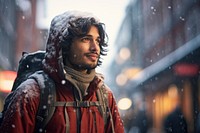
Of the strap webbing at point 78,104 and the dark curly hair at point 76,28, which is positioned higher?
the dark curly hair at point 76,28

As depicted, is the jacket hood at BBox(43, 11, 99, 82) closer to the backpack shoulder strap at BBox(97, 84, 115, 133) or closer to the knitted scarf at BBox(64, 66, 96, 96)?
the knitted scarf at BBox(64, 66, 96, 96)

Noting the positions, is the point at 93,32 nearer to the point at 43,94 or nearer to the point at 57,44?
the point at 57,44

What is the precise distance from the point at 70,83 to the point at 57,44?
35 centimetres

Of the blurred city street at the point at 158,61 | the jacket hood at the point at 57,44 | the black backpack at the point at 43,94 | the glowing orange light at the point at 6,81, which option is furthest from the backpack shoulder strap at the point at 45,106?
the glowing orange light at the point at 6,81

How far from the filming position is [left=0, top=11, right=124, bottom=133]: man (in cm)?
287

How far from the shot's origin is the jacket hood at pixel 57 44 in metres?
3.04

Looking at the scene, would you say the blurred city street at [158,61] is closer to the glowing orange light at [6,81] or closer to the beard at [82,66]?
the glowing orange light at [6,81]

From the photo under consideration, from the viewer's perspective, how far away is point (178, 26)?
20547mm

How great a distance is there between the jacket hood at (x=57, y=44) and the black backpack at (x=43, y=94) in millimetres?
74

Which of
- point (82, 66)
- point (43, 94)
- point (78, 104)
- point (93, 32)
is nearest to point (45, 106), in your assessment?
point (43, 94)

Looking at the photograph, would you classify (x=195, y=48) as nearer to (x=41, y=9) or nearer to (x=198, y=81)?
(x=198, y=81)

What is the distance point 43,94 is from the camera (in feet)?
9.50

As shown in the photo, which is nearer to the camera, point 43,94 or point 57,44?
point 43,94

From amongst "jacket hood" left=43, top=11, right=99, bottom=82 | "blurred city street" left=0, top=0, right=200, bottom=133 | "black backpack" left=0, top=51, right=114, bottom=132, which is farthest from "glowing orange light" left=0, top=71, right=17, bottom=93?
"jacket hood" left=43, top=11, right=99, bottom=82
